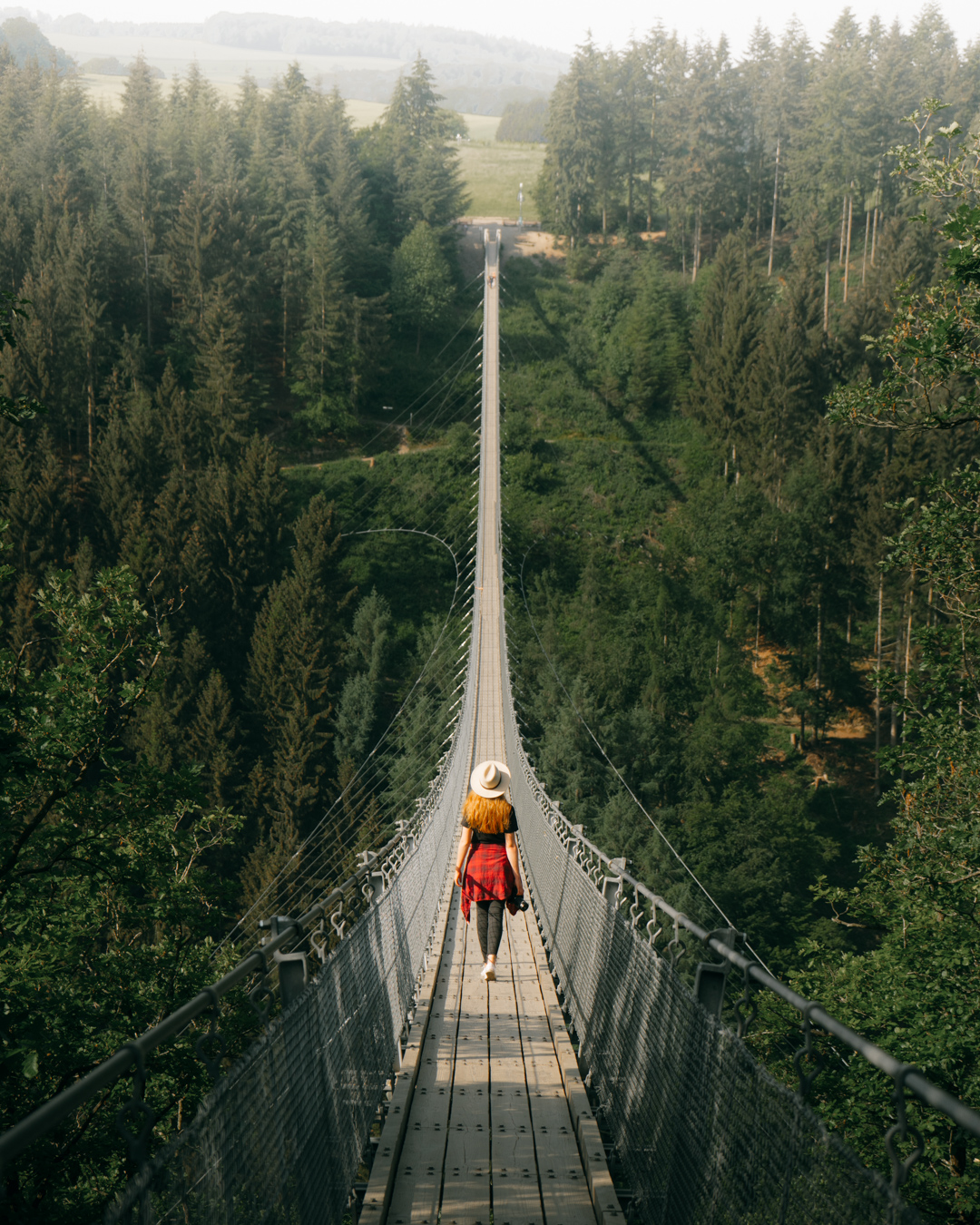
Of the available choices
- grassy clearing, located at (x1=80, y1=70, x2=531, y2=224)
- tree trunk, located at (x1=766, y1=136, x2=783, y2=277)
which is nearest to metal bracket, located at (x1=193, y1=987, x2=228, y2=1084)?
tree trunk, located at (x1=766, y1=136, x2=783, y2=277)

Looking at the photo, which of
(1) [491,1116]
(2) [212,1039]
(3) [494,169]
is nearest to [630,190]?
(3) [494,169]

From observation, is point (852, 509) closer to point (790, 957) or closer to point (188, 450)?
point (790, 957)

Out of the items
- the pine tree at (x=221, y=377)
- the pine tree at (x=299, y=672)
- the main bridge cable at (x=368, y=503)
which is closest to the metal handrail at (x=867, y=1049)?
the pine tree at (x=299, y=672)

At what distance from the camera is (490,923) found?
4.24 metres

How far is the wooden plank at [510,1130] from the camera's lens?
2.57 metres

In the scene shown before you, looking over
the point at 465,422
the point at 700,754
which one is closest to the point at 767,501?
the point at 700,754

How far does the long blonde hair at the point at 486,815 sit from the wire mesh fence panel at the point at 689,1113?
45cm

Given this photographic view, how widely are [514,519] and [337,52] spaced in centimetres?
18085

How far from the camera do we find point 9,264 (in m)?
34.8

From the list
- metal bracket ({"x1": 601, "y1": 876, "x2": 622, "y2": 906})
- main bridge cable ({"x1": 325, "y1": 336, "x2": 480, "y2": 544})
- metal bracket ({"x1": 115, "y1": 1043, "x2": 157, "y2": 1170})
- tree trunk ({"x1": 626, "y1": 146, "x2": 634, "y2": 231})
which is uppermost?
tree trunk ({"x1": 626, "y1": 146, "x2": 634, "y2": 231})

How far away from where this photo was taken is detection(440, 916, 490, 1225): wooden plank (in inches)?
101

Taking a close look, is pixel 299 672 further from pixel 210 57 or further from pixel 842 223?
pixel 210 57

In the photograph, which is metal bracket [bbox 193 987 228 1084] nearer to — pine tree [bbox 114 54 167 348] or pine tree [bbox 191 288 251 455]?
pine tree [bbox 191 288 251 455]

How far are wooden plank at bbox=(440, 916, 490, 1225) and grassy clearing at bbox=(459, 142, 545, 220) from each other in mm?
53885
